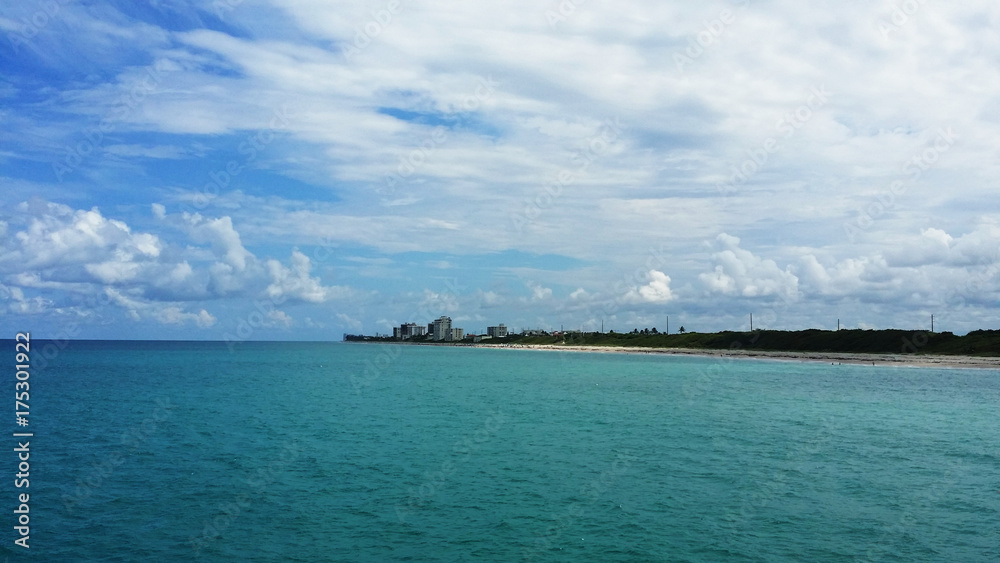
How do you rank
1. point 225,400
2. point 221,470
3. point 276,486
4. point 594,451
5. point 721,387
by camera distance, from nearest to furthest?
point 276,486, point 221,470, point 594,451, point 225,400, point 721,387

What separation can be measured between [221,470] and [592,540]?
2128cm

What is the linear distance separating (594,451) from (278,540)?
21316mm

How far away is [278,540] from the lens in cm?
2336

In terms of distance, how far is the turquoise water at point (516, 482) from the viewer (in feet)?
74.9

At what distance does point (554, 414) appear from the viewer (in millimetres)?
58375

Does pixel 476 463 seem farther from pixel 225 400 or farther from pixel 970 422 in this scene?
pixel 225 400

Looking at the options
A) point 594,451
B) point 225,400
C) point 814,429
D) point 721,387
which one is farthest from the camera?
point 721,387

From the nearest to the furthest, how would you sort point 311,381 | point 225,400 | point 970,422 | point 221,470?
point 221,470, point 970,422, point 225,400, point 311,381

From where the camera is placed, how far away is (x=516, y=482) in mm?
31875

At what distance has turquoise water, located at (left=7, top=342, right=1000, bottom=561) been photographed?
22.8 meters

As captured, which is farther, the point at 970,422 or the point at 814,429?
the point at 970,422

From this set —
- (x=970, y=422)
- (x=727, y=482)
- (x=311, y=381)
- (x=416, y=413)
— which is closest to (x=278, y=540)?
(x=727, y=482)

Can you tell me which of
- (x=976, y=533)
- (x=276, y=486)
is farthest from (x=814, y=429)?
(x=276, y=486)

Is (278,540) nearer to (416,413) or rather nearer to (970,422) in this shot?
(416,413)
